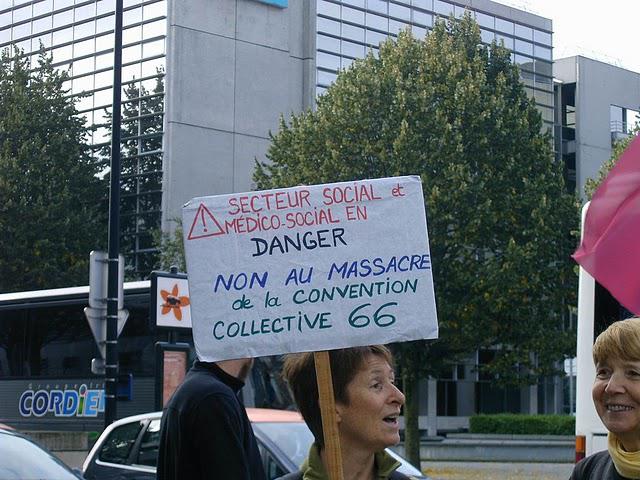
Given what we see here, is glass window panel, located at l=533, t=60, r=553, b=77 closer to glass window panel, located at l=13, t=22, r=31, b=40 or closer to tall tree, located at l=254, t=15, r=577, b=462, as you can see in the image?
glass window panel, located at l=13, t=22, r=31, b=40

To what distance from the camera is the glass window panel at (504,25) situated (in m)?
54.3

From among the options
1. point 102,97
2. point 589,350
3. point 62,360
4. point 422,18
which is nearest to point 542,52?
point 422,18

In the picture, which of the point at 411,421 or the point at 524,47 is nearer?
the point at 411,421

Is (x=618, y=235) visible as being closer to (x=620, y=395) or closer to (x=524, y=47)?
(x=620, y=395)

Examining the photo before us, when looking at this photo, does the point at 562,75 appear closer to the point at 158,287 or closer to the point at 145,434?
the point at 158,287

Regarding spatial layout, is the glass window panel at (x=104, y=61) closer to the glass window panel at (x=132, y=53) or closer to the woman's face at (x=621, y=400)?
the glass window panel at (x=132, y=53)

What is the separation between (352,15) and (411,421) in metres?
24.4

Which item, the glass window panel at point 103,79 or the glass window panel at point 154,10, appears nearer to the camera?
the glass window panel at point 154,10

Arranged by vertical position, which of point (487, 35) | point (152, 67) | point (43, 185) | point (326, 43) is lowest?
point (43, 185)

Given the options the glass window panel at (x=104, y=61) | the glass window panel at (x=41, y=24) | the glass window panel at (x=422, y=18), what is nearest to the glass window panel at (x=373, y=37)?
Answer: the glass window panel at (x=422, y=18)

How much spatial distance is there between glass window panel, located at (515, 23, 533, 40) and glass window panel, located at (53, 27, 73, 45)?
18391mm

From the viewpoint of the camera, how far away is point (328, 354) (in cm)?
387

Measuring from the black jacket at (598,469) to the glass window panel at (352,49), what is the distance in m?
48.3

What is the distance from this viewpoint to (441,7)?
53688 mm
